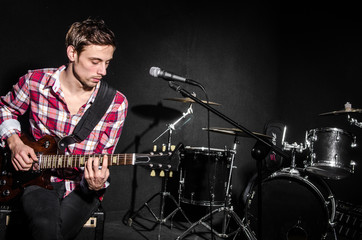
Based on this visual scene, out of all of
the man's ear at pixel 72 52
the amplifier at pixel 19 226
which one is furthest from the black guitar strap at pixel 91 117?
the amplifier at pixel 19 226

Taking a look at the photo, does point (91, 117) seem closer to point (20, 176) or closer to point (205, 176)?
point (20, 176)

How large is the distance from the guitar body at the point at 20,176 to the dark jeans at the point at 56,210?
2.3 inches

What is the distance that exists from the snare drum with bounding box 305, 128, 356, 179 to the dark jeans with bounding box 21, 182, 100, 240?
2.40 metres

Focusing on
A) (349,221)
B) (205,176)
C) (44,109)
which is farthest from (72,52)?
(349,221)

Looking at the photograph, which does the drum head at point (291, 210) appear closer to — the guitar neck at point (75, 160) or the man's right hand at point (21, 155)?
the guitar neck at point (75, 160)

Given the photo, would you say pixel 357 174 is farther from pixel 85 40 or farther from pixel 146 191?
pixel 85 40

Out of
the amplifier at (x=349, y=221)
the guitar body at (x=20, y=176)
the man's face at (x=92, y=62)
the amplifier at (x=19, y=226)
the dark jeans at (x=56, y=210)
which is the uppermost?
the man's face at (x=92, y=62)

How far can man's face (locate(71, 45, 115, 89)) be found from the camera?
2.13 metres

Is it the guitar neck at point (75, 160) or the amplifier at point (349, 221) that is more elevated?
the guitar neck at point (75, 160)

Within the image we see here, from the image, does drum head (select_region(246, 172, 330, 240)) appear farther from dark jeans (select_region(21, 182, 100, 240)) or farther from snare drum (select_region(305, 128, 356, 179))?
dark jeans (select_region(21, 182, 100, 240))

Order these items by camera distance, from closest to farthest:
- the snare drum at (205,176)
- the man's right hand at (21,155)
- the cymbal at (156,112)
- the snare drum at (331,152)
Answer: the man's right hand at (21,155) < the snare drum at (331,152) < the snare drum at (205,176) < the cymbal at (156,112)

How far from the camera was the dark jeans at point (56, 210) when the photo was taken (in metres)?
1.67

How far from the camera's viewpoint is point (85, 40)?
2.13 m

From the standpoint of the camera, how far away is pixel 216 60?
475 centimetres
